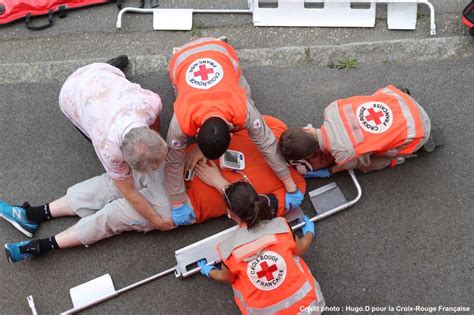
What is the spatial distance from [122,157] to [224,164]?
0.70m

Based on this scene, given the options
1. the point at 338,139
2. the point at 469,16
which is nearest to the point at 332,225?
the point at 338,139

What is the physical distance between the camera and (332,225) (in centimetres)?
338

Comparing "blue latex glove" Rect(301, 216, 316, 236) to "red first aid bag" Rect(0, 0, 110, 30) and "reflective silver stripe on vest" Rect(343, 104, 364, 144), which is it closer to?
"reflective silver stripe on vest" Rect(343, 104, 364, 144)

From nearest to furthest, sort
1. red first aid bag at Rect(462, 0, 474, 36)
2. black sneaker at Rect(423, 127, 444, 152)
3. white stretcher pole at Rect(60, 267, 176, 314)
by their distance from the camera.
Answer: white stretcher pole at Rect(60, 267, 176, 314) → black sneaker at Rect(423, 127, 444, 152) → red first aid bag at Rect(462, 0, 474, 36)

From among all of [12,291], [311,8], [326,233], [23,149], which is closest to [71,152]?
[23,149]

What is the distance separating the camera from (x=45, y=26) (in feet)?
13.2

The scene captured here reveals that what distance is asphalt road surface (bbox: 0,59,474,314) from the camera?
324 centimetres

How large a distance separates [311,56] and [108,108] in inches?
68.7

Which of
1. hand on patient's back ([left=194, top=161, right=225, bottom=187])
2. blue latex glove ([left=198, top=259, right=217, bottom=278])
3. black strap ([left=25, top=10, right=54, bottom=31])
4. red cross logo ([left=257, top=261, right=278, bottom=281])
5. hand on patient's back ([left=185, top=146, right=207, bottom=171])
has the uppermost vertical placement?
black strap ([left=25, top=10, right=54, bottom=31])

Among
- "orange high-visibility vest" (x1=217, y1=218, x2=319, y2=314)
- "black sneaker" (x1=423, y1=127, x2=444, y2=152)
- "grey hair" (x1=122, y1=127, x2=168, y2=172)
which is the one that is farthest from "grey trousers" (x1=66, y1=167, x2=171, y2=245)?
"black sneaker" (x1=423, y1=127, x2=444, y2=152)

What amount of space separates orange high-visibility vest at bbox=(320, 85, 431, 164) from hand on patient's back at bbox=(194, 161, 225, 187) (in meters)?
0.71

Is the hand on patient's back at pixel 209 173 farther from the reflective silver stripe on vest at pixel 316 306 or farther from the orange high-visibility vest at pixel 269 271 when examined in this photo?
the reflective silver stripe on vest at pixel 316 306

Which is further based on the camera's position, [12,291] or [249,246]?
[12,291]

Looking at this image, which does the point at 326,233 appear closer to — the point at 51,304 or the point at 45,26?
the point at 51,304
